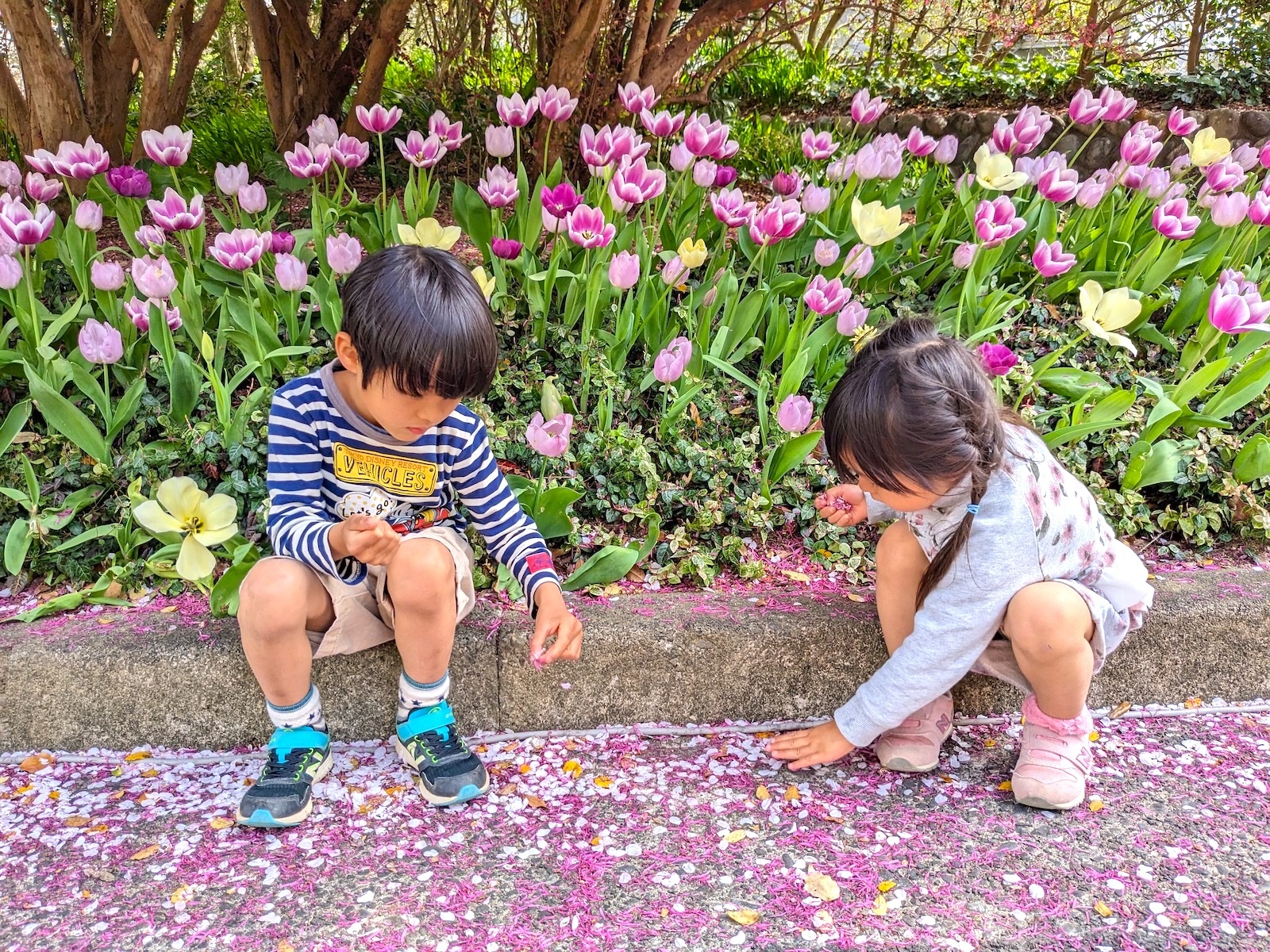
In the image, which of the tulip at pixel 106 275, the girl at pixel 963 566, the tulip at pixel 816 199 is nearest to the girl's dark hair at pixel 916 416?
the girl at pixel 963 566

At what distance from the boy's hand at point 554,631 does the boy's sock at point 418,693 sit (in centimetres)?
19

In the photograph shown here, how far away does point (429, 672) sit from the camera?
1651 millimetres

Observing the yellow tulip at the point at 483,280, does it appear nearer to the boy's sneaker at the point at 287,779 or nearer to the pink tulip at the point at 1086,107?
the boy's sneaker at the point at 287,779

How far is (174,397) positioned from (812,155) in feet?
5.61

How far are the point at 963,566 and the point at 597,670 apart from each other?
67 cm

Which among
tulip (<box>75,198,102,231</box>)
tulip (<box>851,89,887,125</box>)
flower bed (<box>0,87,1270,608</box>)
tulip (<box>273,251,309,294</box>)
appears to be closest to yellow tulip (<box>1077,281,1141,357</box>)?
flower bed (<box>0,87,1270,608</box>)

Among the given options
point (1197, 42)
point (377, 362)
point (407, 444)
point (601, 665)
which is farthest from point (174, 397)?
point (1197, 42)

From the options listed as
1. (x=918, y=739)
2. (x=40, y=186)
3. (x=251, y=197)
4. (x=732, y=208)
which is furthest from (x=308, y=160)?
(x=918, y=739)

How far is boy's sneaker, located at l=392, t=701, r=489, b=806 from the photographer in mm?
1612

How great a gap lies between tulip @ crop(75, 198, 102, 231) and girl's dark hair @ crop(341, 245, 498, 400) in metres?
1.17

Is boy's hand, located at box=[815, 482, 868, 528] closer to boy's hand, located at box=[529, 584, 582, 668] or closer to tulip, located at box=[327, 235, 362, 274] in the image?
boy's hand, located at box=[529, 584, 582, 668]

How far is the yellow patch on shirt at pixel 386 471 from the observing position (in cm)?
162

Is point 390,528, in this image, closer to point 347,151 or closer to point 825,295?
point 825,295

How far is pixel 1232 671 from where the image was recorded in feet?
6.52
